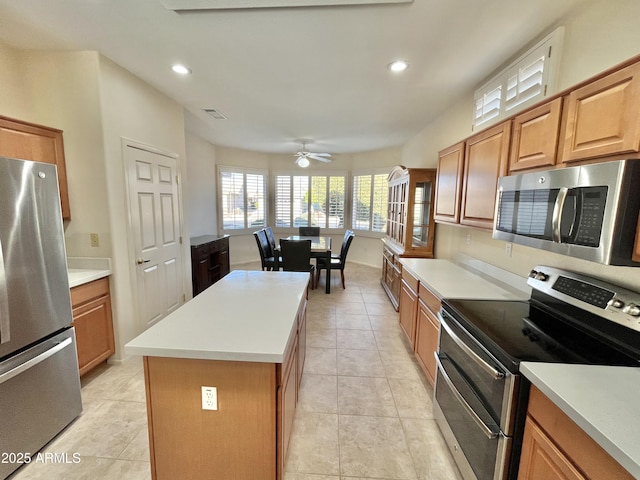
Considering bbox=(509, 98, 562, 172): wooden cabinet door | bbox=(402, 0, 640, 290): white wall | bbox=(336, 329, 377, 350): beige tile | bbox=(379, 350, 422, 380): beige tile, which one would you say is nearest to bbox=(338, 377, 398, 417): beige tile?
bbox=(379, 350, 422, 380): beige tile

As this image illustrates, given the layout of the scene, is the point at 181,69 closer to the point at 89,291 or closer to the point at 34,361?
the point at 89,291

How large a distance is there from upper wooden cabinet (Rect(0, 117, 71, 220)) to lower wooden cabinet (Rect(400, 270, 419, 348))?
3.21 m

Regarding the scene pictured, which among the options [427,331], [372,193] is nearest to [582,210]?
[427,331]

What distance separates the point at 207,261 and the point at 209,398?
10.7ft

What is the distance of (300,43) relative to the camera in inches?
75.8

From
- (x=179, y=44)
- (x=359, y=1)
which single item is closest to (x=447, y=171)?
(x=359, y=1)

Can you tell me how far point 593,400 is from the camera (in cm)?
85

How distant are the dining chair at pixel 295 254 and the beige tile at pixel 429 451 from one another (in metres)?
2.51

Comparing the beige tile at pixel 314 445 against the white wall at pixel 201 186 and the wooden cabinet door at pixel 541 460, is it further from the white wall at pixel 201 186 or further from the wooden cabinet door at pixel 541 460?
the white wall at pixel 201 186

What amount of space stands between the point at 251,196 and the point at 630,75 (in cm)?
608

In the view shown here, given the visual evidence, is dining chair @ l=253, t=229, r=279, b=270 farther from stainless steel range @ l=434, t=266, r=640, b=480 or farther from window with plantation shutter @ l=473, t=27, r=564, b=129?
window with plantation shutter @ l=473, t=27, r=564, b=129

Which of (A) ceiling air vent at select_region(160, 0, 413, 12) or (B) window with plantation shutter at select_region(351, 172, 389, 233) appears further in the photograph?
(B) window with plantation shutter at select_region(351, 172, 389, 233)

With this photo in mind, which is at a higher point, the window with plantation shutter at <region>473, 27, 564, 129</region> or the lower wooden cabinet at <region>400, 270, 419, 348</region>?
the window with plantation shutter at <region>473, 27, 564, 129</region>

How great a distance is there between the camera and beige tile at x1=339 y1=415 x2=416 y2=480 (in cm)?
151
